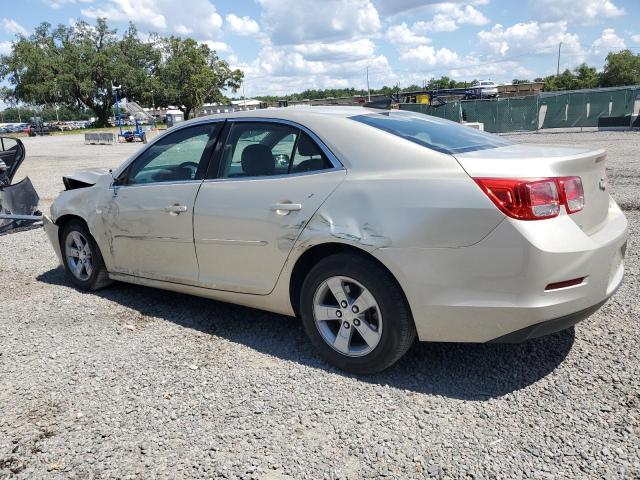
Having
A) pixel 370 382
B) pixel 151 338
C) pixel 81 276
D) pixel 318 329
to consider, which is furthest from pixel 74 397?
pixel 81 276

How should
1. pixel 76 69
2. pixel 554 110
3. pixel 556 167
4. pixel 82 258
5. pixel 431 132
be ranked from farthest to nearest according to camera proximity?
pixel 76 69
pixel 554 110
pixel 82 258
pixel 431 132
pixel 556 167

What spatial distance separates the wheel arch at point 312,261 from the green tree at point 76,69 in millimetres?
81886

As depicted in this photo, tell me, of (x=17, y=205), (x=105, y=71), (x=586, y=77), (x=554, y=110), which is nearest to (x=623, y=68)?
(x=586, y=77)

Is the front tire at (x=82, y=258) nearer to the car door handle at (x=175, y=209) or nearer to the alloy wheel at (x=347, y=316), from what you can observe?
the car door handle at (x=175, y=209)

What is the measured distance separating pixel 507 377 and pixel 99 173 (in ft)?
13.6

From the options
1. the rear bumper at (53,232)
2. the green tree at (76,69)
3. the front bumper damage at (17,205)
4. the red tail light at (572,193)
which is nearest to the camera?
the red tail light at (572,193)

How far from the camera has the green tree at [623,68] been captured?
7969cm

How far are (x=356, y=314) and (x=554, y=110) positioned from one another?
3091 cm

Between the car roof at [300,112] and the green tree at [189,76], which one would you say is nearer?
the car roof at [300,112]

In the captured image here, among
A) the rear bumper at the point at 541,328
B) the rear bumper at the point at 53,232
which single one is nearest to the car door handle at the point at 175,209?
the rear bumper at the point at 53,232

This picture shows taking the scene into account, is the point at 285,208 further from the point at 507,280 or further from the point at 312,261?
the point at 507,280

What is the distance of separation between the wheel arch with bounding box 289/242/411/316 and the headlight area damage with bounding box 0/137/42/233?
19.8 ft

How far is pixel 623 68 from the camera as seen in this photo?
79.9m

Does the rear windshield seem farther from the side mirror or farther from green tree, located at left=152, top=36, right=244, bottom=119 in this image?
green tree, located at left=152, top=36, right=244, bottom=119
